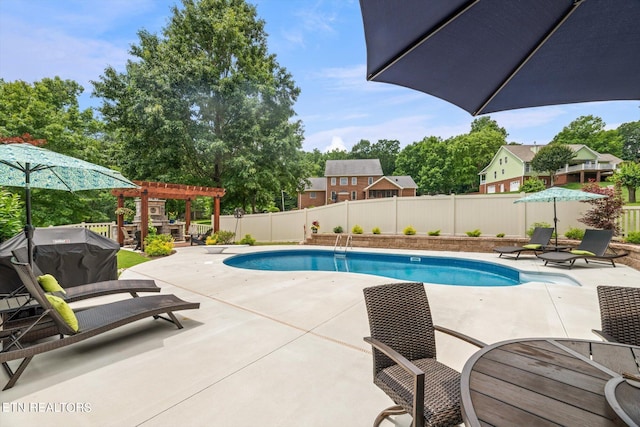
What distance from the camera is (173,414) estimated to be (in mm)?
2076

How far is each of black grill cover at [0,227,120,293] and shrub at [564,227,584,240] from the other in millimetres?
13190

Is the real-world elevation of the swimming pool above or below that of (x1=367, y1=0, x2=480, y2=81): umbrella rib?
below

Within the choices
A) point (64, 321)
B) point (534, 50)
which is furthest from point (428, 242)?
point (64, 321)

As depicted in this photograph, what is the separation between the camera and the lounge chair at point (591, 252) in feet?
23.4

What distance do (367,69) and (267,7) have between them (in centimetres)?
2088

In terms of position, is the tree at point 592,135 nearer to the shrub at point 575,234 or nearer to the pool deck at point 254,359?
the shrub at point 575,234

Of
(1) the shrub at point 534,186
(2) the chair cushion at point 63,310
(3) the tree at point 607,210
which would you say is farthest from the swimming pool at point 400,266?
(1) the shrub at point 534,186

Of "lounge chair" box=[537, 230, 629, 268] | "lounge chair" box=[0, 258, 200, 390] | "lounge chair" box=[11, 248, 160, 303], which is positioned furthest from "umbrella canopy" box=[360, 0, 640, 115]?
"lounge chair" box=[537, 230, 629, 268]

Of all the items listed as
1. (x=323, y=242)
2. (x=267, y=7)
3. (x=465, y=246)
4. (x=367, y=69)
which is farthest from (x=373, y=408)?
(x=267, y=7)

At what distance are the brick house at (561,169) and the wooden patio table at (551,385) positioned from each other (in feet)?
114

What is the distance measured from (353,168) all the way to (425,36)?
35.2m

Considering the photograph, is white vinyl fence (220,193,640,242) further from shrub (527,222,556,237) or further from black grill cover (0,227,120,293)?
black grill cover (0,227,120,293)

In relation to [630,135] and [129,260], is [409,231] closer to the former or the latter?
[129,260]

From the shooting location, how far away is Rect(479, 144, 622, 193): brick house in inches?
1180
